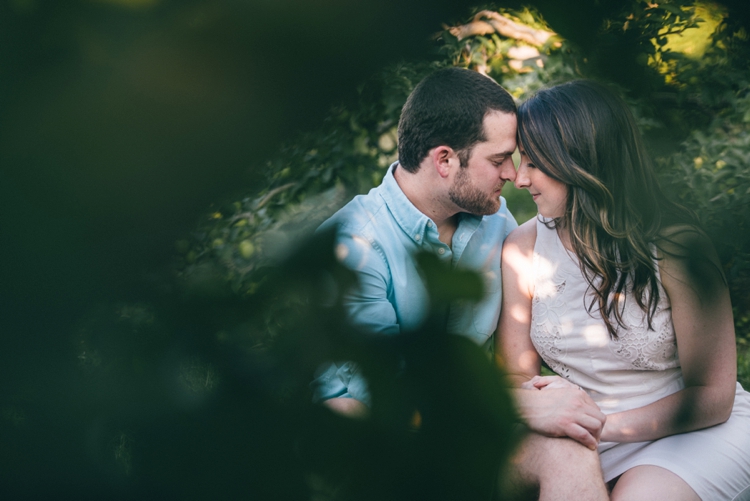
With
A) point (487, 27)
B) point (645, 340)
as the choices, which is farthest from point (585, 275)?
point (487, 27)

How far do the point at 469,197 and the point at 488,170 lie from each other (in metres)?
0.13

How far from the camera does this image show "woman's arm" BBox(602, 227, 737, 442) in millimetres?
1826

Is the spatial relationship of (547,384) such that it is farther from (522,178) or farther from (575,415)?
(522,178)

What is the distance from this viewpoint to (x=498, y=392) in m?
0.48

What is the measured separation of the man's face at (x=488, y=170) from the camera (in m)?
2.20

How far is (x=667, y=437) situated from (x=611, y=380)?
0.83 ft

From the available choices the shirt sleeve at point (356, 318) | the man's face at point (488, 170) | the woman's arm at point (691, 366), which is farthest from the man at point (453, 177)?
the shirt sleeve at point (356, 318)

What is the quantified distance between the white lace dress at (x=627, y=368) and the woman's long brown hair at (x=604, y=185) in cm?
6

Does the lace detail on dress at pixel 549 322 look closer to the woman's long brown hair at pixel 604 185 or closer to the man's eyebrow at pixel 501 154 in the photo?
the woman's long brown hair at pixel 604 185

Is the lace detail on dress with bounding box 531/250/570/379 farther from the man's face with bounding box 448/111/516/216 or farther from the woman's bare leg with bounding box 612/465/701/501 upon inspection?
the woman's bare leg with bounding box 612/465/701/501

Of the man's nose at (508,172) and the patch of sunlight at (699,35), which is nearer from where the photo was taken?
the patch of sunlight at (699,35)

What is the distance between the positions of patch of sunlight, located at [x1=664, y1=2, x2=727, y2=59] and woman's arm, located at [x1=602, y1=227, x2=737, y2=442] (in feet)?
3.10

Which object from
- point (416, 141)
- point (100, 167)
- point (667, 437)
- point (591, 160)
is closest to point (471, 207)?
point (416, 141)

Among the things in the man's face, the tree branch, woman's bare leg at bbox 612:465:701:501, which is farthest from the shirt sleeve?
the man's face
